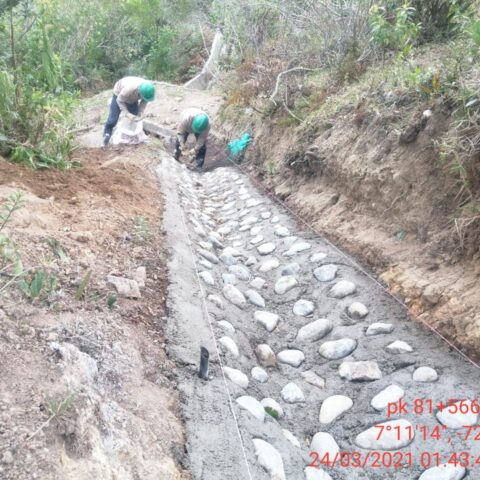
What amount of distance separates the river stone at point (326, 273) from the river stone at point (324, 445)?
1.43 metres

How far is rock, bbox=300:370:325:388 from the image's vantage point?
287 centimetres

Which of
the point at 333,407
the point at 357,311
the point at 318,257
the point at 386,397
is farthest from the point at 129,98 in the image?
the point at 386,397

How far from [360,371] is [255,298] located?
108 centimetres

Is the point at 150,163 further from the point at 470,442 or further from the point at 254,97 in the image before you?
the point at 470,442

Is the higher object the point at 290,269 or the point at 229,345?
the point at 229,345

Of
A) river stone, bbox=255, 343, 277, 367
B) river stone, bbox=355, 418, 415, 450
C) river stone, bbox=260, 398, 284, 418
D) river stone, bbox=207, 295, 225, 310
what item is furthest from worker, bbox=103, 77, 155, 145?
river stone, bbox=355, 418, 415, 450

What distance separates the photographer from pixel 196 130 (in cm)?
734

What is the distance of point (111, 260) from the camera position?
3.03m

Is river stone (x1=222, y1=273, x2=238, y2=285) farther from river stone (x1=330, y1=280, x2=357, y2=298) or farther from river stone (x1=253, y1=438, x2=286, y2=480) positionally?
river stone (x1=253, y1=438, x2=286, y2=480)

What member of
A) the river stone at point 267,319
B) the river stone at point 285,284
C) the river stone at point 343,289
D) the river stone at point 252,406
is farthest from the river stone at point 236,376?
the river stone at point 285,284

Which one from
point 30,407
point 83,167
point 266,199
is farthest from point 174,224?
point 30,407

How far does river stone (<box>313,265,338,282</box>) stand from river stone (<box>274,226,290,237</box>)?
787 mm

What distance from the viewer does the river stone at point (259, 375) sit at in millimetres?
2791

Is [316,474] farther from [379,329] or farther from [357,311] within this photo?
[357,311]
